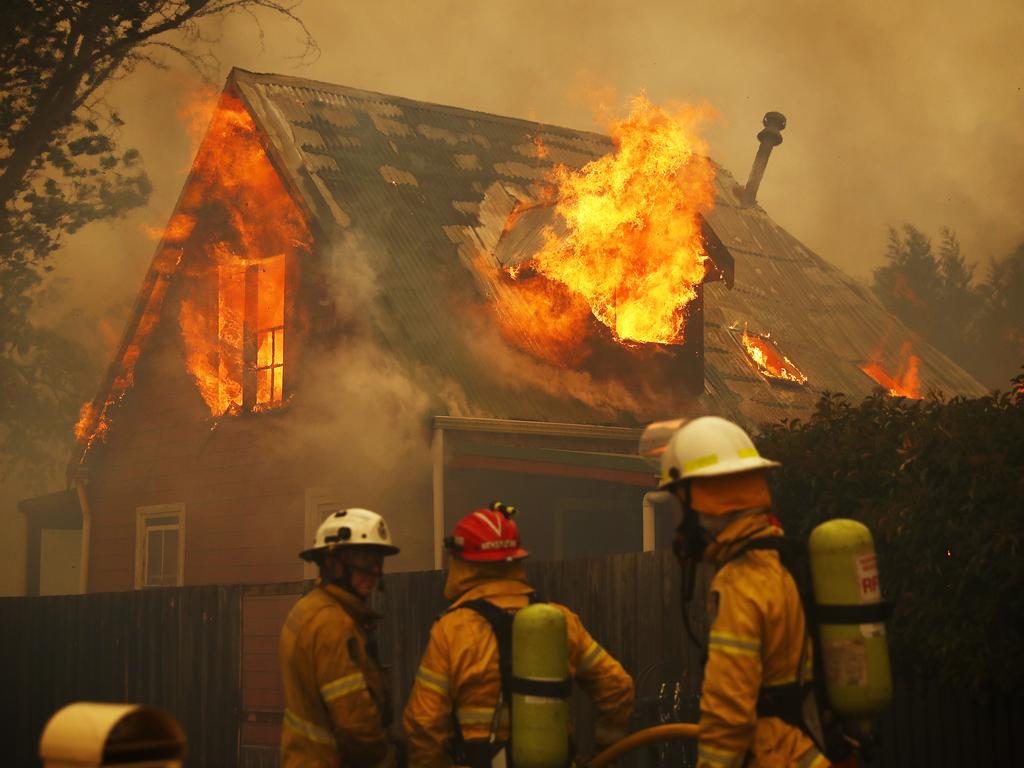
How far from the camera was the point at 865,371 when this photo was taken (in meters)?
18.7

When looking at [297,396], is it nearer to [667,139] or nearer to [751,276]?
[667,139]

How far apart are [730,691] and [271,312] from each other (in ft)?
40.4

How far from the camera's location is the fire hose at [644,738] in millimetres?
4629

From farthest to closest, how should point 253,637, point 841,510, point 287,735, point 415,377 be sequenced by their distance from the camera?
point 415,377 → point 253,637 → point 841,510 → point 287,735

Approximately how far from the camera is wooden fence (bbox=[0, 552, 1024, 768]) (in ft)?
19.9

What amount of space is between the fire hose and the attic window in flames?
1184cm

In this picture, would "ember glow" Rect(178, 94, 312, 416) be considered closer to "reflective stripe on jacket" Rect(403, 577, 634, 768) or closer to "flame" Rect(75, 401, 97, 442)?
"flame" Rect(75, 401, 97, 442)

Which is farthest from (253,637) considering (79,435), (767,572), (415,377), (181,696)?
(79,435)

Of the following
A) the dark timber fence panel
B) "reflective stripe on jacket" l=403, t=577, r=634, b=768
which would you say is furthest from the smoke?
"reflective stripe on jacket" l=403, t=577, r=634, b=768

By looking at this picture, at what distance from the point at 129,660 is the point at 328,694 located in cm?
704

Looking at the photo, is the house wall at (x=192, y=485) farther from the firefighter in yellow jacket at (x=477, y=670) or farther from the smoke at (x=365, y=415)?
the firefighter in yellow jacket at (x=477, y=670)

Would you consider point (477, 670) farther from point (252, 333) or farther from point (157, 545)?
point (157, 545)

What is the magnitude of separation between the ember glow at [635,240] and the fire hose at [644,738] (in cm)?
996

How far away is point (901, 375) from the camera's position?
1942 cm
